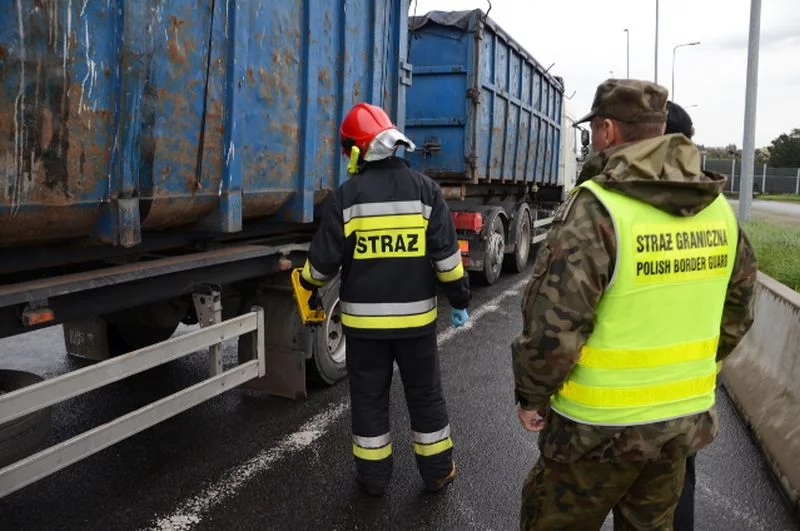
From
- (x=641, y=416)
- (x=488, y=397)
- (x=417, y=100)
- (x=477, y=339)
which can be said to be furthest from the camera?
(x=417, y=100)

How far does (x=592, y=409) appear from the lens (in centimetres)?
190

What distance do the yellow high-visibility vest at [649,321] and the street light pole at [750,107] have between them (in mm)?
11574

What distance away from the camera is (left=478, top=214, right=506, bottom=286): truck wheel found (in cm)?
877

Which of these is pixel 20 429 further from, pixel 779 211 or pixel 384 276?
pixel 779 211

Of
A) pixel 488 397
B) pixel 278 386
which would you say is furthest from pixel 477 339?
pixel 278 386

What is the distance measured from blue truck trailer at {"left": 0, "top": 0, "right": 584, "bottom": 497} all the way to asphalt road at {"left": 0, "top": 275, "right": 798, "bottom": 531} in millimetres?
422

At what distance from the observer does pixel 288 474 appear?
11.6 feet

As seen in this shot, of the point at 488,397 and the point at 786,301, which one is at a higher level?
the point at 786,301

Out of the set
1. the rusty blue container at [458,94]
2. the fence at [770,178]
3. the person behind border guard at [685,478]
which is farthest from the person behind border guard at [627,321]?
the fence at [770,178]

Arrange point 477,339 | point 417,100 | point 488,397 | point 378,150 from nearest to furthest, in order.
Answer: point 378,150 → point 488,397 → point 477,339 → point 417,100

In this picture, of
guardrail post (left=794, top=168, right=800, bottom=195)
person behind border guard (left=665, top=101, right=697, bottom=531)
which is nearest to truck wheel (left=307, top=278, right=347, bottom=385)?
person behind border guard (left=665, top=101, right=697, bottom=531)

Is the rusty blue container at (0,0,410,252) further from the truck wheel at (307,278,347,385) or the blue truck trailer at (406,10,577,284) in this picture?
the blue truck trailer at (406,10,577,284)

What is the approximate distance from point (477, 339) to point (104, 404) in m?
3.34

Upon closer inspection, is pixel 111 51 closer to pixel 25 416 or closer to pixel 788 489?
pixel 25 416
